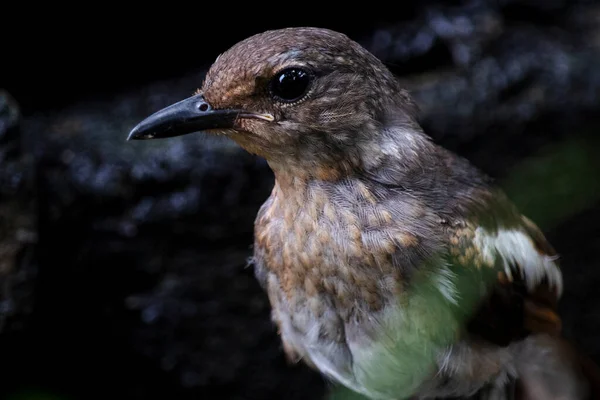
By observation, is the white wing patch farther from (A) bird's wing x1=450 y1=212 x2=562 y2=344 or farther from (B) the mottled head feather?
(B) the mottled head feather

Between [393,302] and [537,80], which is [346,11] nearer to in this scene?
[537,80]

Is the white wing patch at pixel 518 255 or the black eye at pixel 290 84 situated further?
the white wing patch at pixel 518 255

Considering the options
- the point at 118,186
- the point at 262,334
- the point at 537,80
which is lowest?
the point at 262,334

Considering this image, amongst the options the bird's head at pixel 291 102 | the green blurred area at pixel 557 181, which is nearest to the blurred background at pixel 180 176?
the green blurred area at pixel 557 181

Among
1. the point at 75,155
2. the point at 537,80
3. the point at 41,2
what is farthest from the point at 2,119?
the point at 537,80

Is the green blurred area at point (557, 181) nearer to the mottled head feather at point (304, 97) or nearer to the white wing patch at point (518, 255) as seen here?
the white wing patch at point (518, 255)

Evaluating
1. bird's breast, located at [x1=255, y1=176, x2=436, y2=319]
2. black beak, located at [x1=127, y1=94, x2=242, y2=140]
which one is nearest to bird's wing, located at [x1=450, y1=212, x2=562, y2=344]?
bird's breast, located at [x1=255, y1=176, x2=436, y2=319]

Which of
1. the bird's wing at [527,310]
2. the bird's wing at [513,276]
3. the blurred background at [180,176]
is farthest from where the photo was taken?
the blurred background at [180,176]
